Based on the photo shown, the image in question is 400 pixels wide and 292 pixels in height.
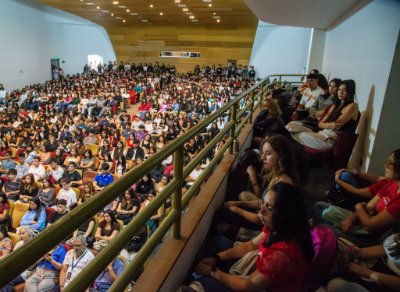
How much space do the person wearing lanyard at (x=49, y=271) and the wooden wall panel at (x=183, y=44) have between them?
16.5 m

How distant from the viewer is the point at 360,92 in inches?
135

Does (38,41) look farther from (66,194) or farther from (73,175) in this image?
(66,194)

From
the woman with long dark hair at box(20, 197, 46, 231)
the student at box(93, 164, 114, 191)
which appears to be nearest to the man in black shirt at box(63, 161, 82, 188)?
the student at box(93, 164, 114, 191)

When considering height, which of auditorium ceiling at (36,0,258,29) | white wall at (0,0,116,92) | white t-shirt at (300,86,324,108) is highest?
auditorium ceiling at (36,0,258,29)

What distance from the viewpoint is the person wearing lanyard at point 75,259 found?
112 inches

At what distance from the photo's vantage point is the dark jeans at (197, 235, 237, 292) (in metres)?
1.36

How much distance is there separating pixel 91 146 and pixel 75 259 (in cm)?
475

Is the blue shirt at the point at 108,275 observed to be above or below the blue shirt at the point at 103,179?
above

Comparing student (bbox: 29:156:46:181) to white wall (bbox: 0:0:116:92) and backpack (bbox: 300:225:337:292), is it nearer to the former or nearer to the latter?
backpack (bbox: 300:225:337:292)

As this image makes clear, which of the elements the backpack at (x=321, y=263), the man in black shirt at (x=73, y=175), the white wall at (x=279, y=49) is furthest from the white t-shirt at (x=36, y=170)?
the white wall at (x=279, y=49)

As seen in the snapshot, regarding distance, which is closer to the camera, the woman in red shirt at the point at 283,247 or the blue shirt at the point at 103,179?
the woman in red shirt at the point at 283,247

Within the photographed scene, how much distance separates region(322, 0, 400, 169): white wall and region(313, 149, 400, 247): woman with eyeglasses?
123 cm

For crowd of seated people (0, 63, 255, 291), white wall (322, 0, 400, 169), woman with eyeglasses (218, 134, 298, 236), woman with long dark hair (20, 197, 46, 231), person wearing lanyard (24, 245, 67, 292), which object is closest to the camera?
woman with eyeglasses (218, 134, 298, 236)

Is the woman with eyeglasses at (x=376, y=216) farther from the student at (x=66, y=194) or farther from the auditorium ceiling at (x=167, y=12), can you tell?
the auditorium ceiling at (x=167, y=12)
